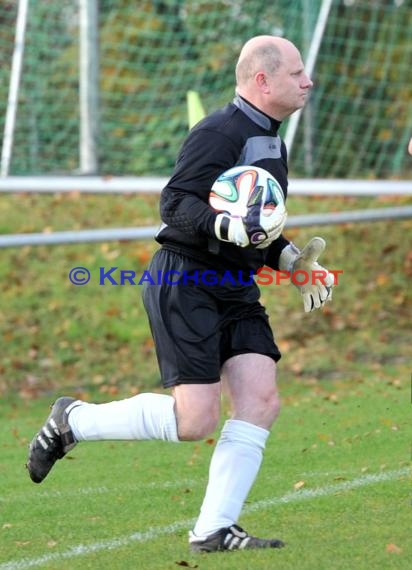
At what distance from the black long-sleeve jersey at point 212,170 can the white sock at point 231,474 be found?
636 millimetres

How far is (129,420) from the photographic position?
509 cm

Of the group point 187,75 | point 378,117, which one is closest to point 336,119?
point 378,117

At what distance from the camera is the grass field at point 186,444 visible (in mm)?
5254

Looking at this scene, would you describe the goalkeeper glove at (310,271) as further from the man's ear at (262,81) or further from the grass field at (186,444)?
the grass field at (186,444)

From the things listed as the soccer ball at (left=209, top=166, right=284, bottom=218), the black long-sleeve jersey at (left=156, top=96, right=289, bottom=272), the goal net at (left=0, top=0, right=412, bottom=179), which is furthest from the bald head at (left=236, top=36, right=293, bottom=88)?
the goal net at (left=0, top=0, right=412, bottom=179)

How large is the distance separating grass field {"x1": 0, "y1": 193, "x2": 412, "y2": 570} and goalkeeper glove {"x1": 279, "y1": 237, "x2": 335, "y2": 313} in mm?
919

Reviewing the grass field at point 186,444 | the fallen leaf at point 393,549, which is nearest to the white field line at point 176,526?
the grass field at point 186,444

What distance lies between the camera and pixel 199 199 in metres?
5.00

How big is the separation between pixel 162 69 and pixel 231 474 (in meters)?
9.34

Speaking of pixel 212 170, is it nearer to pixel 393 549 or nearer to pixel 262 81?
pixel 262 81

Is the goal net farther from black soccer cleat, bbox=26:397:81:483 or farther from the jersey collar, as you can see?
the jersey collar

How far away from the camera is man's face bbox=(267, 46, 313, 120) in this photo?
16.7ft

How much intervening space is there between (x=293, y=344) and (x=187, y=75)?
3639 millimetres

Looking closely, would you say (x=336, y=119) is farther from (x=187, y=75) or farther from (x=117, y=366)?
(x=117, y=366)
